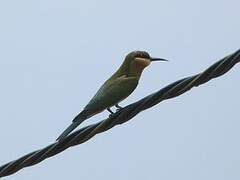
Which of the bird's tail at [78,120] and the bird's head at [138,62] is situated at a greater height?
the bird's head at [138,62]

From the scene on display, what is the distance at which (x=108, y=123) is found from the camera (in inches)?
148

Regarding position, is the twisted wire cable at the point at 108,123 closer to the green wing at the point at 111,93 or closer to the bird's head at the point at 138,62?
the green wing at the point at 111,93

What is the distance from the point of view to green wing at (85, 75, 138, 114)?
5.08 metres

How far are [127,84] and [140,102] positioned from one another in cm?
180

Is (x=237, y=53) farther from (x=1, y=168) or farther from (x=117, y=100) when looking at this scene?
(x=117, y=100)

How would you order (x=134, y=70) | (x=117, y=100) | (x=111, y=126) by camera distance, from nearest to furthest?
(x=111, y=126) < (x=117, y=100) < (x=134, y=70)

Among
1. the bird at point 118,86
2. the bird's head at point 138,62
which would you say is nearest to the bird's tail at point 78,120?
the bird at point 118,86

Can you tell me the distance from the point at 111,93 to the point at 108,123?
153cm

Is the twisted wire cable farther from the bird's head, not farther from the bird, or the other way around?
the bird's head

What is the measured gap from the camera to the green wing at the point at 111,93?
5.08 metres

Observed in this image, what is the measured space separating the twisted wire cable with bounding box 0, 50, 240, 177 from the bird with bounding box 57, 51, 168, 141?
894mm

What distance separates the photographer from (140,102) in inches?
145

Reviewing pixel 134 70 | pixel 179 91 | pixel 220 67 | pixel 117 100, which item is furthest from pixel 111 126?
pixel 134 70

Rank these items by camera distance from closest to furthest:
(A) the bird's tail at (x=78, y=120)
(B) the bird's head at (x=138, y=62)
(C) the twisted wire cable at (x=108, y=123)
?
(C) the twisted wire cable at (x=108, y=123) < (A) the bird's tail at (x=78, y=120) < (B) the bird's head at (x=138, y=62)
